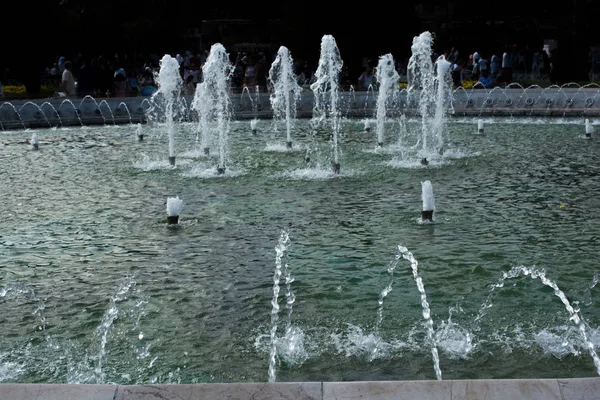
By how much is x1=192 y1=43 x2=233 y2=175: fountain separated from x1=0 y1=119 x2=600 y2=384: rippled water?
1.04 m

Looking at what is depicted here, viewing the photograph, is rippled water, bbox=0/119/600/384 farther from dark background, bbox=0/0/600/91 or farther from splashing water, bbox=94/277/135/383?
dark background, bbox=0/0/600/91

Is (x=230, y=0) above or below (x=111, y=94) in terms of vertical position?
above

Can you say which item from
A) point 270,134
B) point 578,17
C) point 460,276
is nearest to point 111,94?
point 270,134

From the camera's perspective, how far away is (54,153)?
1520 centimetres

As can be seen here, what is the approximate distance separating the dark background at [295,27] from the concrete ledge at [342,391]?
21.7 meters

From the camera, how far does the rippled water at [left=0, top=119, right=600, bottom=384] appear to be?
18.2 feet

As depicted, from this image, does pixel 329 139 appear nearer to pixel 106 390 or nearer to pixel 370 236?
pixel 370 236

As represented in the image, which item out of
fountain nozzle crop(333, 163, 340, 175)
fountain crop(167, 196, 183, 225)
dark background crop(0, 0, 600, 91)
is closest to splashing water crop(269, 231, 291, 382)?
fountain crop(167, 196, 183, 225)

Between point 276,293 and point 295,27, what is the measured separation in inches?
863

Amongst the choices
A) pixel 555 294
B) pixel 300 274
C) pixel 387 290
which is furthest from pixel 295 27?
pixel 555 294

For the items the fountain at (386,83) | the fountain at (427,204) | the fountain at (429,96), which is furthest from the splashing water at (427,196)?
the fountain at (386,83)

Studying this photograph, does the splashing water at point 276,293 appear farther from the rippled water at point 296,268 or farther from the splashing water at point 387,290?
the splashing water at point 387,290

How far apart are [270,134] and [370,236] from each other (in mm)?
9544

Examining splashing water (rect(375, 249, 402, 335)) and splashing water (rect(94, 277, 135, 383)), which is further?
splashing water (rect(375, 249, 402, 335))
